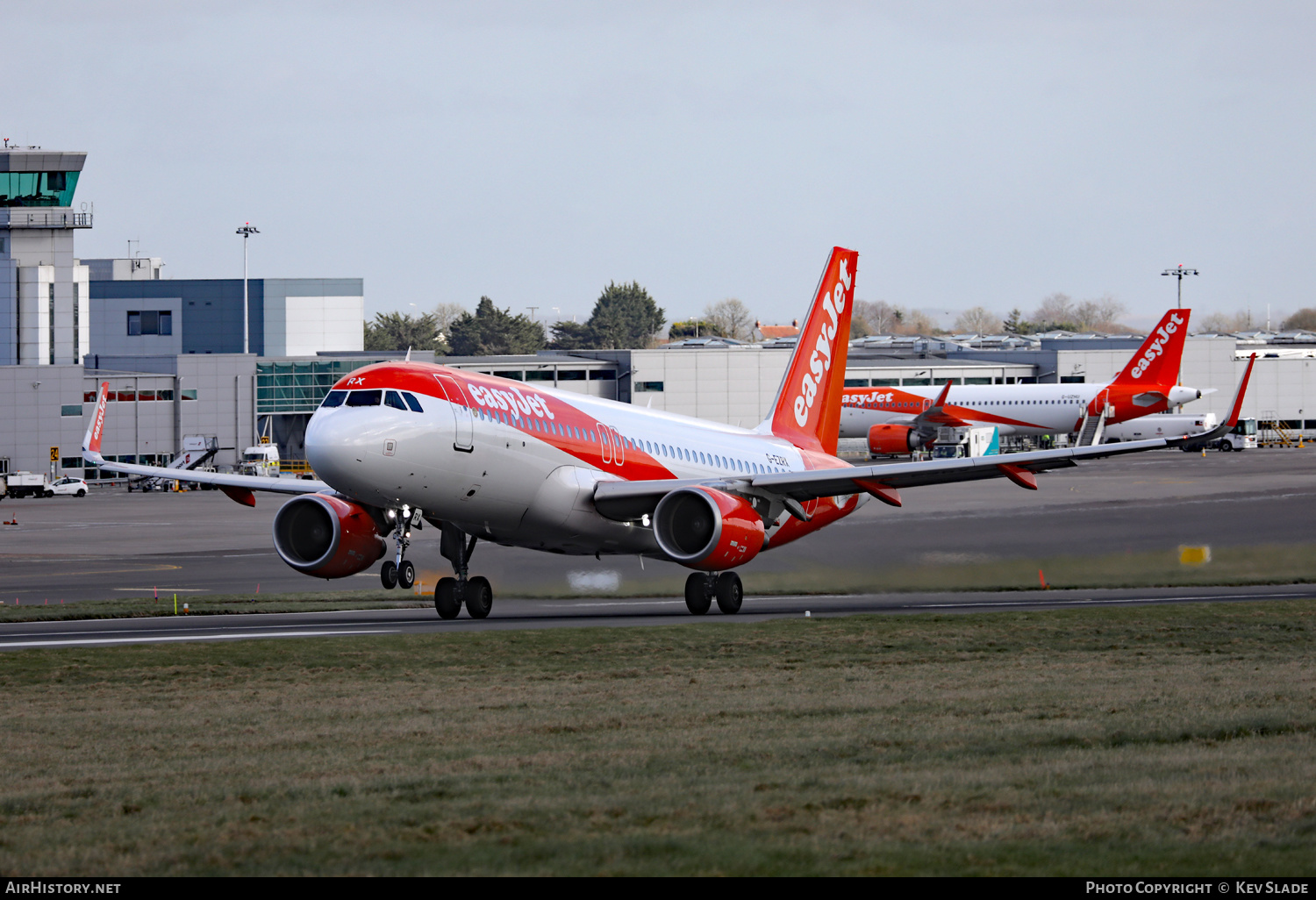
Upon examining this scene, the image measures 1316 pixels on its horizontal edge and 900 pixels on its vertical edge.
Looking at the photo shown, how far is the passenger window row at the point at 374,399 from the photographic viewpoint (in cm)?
2986

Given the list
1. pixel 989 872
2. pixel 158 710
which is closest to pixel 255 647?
pixel 158 710

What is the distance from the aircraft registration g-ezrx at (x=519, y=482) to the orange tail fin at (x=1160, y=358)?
87590 mm

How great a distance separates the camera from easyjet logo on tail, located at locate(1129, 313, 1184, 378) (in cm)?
11625

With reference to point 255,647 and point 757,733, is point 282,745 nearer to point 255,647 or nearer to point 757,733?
point 757,733

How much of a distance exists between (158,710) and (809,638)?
12.2 metres

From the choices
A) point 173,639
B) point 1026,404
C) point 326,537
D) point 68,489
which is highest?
point 1026,404

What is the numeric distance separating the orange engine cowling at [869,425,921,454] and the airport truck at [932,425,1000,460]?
2.03m

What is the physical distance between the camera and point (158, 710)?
19047 mm

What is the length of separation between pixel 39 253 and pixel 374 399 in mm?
115263

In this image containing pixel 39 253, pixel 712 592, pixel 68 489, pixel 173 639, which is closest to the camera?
pixel 173 639

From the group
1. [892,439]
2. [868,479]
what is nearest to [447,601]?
[868,479]

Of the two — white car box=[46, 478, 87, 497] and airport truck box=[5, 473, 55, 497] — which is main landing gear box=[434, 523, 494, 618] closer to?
white car box=[46, 478, 87, 497]

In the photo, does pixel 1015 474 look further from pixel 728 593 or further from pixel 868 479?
pixel 728 593

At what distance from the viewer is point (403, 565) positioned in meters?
29.1
